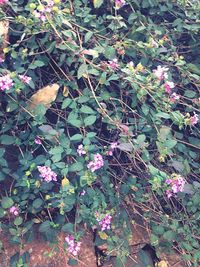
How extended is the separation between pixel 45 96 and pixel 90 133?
24cm

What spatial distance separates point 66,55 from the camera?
5.86 feet

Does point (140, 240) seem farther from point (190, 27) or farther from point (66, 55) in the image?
point (190, 27)

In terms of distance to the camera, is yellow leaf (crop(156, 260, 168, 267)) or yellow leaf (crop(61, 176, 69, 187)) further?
yellow leaf (crop(156, 260, 168, 267))

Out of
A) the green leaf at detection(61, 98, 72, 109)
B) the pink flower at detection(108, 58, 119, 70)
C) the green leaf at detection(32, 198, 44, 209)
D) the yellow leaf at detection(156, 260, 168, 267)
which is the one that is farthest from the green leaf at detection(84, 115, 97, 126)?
the yellow leaf at detection(156, 260, 168, 267)

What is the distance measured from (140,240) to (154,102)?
0.61 m

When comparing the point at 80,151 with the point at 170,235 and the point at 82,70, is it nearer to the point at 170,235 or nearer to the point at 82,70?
the point at 82,70

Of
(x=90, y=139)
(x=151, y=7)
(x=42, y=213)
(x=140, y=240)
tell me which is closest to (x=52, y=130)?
(x=90, y=139)

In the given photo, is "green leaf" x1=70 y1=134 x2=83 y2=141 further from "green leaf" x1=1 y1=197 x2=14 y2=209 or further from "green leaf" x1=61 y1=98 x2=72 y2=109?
"green leaf" x1=1 y1=197 x2=14 y2=209

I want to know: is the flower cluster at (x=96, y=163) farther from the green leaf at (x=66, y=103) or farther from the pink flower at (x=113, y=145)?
the green leaf at (x=66, y=103)

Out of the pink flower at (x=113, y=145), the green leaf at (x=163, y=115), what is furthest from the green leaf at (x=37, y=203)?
the green leaf at (x=163, y=115)

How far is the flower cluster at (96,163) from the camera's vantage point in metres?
1.59

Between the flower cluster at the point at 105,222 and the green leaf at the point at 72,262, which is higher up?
the flower cluster at the point at 105,222

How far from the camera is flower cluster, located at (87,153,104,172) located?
1.59 metres

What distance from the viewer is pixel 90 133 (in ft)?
5.43
